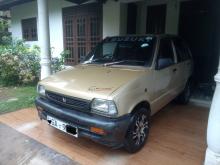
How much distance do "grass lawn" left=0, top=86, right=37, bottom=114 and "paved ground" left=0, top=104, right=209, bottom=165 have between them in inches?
17.5

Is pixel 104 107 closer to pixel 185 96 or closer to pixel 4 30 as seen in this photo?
pixel 185 96

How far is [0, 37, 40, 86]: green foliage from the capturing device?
720cm

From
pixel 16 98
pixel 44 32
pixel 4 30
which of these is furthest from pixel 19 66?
pixel 4 30

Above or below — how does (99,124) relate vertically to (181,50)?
below

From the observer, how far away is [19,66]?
7.27m

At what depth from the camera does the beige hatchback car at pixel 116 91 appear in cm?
280

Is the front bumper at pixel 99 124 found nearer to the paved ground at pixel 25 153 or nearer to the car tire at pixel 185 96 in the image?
the paved ground at pixel 25 153

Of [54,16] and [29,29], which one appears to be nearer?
[54,16]

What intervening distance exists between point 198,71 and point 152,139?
4.26m

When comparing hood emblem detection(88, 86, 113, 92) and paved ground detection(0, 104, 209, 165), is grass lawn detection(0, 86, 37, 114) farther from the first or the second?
hood emblem detection(88, 86, 113, 92)

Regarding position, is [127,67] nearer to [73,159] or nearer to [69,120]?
[69,120]

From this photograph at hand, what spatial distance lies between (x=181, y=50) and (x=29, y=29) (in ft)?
28.3

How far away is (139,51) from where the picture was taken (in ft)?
12.6

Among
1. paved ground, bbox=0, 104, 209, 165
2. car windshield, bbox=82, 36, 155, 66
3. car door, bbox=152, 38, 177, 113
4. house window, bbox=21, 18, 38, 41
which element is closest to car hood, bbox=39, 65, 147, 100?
car windshield, bbox=82, 36, 155, 66
